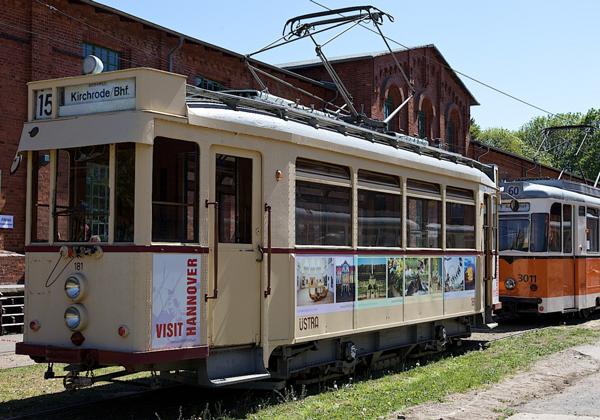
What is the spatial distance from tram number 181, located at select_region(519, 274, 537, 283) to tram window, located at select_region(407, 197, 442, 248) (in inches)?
249

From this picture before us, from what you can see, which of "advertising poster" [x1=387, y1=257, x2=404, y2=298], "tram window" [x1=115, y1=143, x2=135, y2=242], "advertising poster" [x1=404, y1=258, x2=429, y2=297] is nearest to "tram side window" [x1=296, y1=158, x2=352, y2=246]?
"advertising poster" [x1=387, y1=257, x2=404, y2=298]

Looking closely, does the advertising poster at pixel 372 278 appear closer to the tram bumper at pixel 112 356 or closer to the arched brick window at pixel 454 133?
the tram bumper at pixel 112 356

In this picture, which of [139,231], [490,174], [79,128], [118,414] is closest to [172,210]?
[139,231]

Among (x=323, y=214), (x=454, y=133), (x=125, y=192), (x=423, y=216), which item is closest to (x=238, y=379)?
(x=125, y=192)

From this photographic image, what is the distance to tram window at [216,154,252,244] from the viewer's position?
8.30 m

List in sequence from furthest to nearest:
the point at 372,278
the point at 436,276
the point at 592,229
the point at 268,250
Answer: the point at 592,229
the point at 436,276
the point at 372,278
the point at 268,250

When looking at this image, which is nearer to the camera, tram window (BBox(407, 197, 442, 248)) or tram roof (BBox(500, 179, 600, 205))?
tram window (BBox(407, 197, 442, 248))

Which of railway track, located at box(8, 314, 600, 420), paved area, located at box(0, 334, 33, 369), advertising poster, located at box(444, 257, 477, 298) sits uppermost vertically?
advertising poster, located at box(444, 257, 477, 298)

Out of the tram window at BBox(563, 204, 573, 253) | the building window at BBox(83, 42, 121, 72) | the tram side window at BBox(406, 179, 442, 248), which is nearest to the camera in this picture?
the tram side window at BBox(406, 179, 442, 248)

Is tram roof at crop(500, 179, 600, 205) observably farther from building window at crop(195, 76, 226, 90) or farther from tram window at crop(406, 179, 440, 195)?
building window at crop(195, 76, 226, 90)

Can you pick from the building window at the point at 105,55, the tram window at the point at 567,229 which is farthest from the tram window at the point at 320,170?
the building window at the point at 105,55

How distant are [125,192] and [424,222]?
5.44 metres

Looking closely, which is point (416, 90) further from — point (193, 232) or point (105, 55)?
point (193, 232)

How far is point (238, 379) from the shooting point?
26.4 ft
